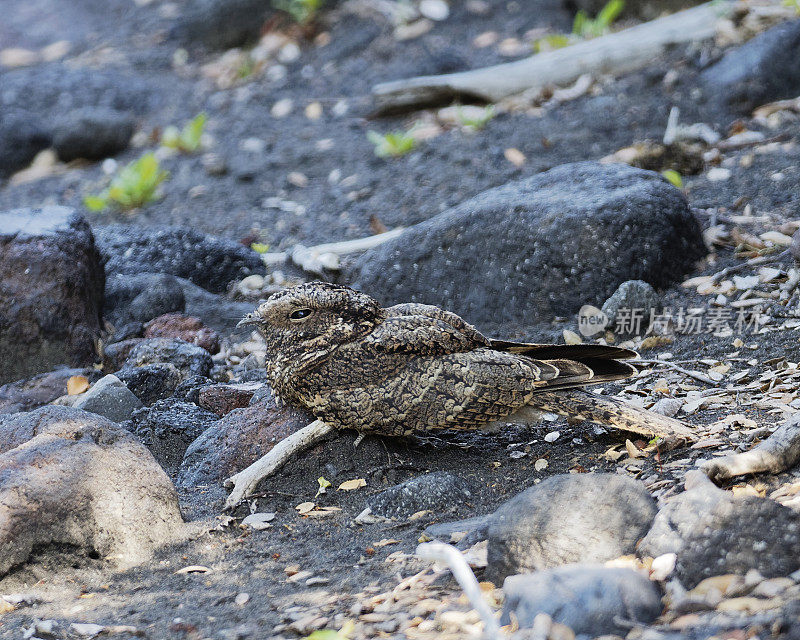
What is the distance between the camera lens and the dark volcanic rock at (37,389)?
520cm

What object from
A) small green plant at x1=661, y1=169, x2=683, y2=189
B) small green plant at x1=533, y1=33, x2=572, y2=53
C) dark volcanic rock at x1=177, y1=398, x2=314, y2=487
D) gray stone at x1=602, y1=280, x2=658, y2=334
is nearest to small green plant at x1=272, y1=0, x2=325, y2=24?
small green plant at x1=533, y1=33, x2=572, y2=53

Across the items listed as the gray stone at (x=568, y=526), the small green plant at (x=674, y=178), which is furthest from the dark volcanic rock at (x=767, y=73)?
the gray stone at (x=568, y=526)

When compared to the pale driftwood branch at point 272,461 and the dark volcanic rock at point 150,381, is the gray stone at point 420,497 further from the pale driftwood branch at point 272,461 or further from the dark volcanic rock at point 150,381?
the dark volcanic rock at point 150,381

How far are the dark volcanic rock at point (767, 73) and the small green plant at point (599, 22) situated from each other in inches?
71.2

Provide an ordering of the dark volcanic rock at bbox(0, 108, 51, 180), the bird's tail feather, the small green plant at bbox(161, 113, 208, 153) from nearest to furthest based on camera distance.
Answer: the bird's tail feather, the small green plant at bbox(161, 113, 208, 153), the dark volcanic rock at bbox(0, 108, 51, 180)

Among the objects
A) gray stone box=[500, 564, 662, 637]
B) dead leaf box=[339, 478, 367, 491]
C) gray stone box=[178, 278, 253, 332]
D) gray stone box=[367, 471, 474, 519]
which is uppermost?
gray stone box=[500, 564, 662, 637]

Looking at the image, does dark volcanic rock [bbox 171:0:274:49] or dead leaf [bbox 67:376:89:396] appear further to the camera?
dark volcanic rock [bbox 171:0:274:49]

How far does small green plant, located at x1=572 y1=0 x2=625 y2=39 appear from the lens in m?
9.00

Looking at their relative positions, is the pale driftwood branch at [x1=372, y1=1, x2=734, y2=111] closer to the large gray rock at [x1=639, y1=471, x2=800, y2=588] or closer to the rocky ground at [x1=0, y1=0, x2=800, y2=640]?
the rocky ground at [x1=0, y1=0, x2=800, y2=640]

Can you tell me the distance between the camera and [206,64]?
11758 millimetres

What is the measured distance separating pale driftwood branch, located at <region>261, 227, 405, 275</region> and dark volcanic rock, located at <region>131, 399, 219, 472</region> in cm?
205

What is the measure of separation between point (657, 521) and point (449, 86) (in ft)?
22.7

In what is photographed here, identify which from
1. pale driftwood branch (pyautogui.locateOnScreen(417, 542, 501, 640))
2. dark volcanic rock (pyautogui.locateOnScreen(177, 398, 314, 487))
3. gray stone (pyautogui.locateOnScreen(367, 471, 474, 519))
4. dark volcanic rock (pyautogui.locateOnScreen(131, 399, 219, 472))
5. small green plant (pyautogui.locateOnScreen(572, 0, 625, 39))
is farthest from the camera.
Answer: small green plant (pyautogui.locateOnScreen(572, 0, 625, 39))

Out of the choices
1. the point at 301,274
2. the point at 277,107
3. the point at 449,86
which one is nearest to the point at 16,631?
the point at 301,274
